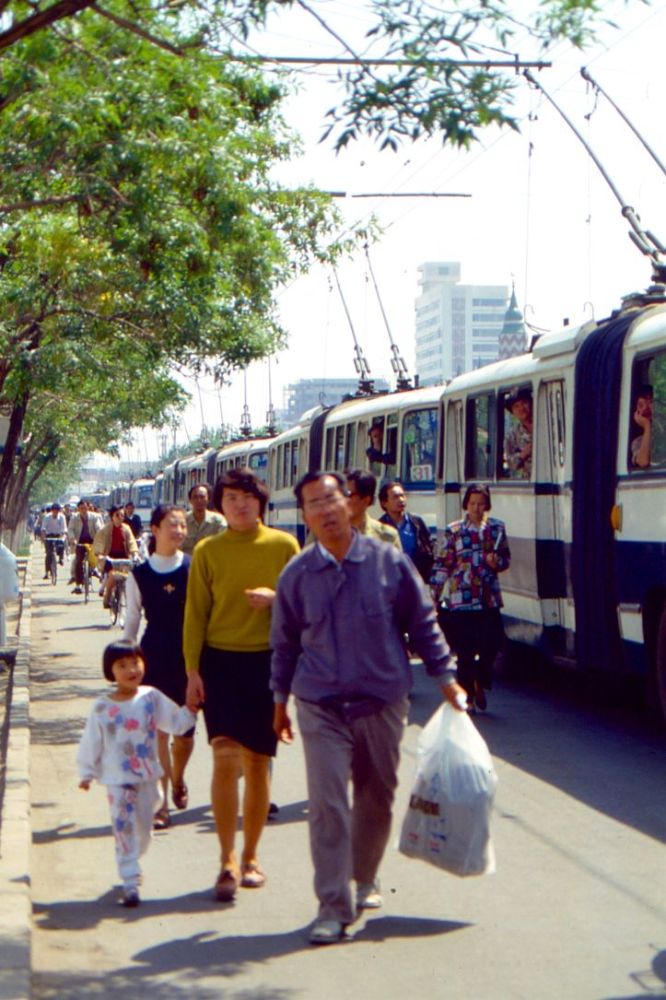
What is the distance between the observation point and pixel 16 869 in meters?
7.50

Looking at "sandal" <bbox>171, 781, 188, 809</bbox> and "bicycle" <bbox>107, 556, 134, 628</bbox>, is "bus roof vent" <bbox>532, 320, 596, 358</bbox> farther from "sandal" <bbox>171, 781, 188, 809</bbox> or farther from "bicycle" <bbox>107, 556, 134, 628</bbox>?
"bicycle" <bbox>107, 556, 134, 628</bbox>

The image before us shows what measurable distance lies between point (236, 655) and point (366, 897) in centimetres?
114

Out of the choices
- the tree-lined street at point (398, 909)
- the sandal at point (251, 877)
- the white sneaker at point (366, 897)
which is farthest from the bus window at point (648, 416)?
the white sneaker at point (366, 897)

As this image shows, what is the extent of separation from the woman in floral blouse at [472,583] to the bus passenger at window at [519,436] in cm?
140

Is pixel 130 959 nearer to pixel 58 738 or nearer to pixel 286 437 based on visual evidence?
pixel 58 738

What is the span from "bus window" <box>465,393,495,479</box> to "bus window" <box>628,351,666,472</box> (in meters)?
3.52

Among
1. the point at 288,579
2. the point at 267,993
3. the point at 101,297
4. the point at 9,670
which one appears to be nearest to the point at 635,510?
the point at 288,579

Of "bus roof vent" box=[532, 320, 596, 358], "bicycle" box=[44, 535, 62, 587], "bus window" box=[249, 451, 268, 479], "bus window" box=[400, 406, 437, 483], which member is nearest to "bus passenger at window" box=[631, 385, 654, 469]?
"bus roof vent" box=[532, 320, 596, 358]

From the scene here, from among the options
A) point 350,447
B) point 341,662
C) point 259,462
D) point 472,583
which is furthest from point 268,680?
point 259,462

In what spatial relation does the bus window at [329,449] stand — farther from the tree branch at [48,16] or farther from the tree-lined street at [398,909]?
the tree branch at [48,16]

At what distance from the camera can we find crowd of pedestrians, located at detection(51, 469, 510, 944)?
646 centimetres

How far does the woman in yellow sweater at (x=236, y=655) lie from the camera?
7.24 metres

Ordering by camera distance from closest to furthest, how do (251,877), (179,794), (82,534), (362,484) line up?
(251,877)
(179,794)
(362,484)
(82,534)

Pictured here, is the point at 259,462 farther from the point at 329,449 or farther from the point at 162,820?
the point at 162,820
